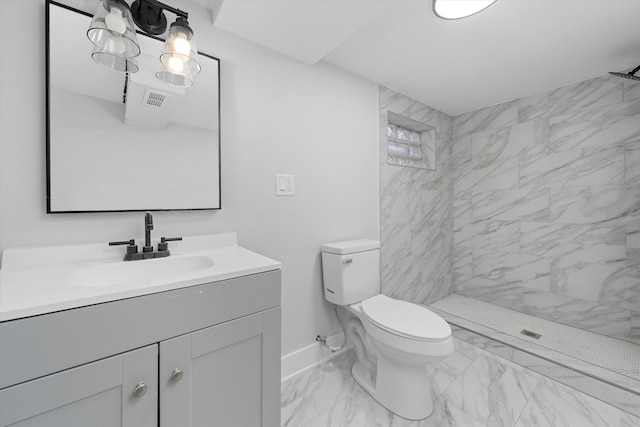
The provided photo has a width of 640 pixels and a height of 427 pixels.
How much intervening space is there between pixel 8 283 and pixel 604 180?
3.43m

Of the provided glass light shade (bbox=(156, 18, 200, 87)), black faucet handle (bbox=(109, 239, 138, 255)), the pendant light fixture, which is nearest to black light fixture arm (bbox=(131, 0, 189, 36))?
the pendant light fixture

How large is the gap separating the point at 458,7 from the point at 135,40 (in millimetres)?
1460

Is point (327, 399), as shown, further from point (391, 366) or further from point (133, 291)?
point (133, 291)

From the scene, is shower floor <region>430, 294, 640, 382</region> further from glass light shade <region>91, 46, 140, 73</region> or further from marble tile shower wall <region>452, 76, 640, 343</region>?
glass light shade <region>91, 46, 140, 73</region>

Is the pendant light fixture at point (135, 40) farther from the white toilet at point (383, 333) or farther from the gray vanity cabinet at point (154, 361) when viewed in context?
the white toilet at point (383, 333)

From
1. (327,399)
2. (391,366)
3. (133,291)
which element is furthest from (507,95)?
(133,291)

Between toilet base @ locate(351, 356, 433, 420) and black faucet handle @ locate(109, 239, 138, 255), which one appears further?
toilet base @ locate(351, 356, 433, 420)

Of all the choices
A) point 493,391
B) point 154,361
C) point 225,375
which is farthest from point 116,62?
point 493,391

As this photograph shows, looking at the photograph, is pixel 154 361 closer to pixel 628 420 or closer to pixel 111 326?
pixel 111 326

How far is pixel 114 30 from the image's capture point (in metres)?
0.84

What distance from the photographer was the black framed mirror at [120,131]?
0.99m

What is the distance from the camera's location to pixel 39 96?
38.5 inches

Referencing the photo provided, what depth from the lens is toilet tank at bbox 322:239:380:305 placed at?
1.63m

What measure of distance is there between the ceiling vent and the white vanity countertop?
1.98 ft
